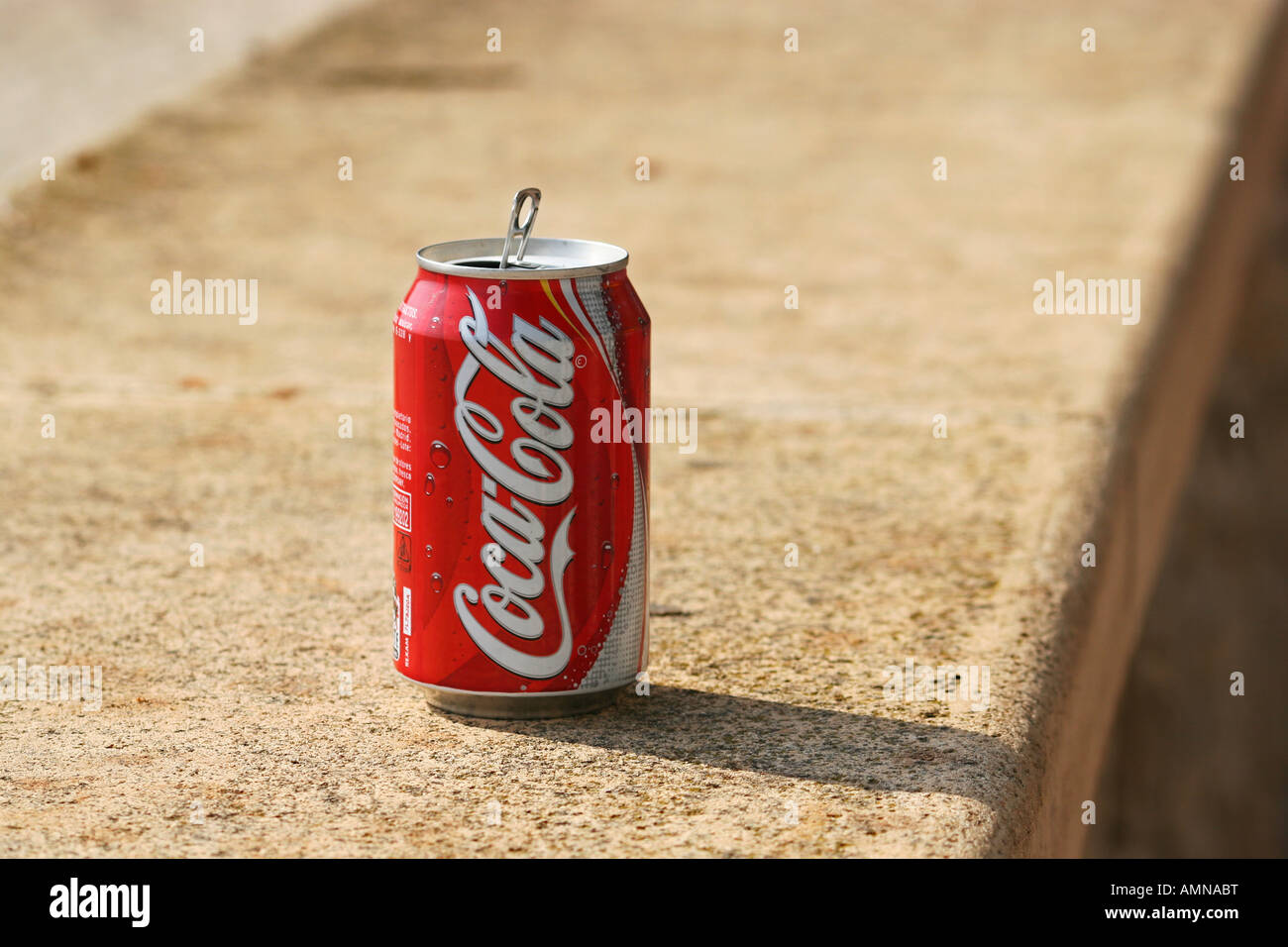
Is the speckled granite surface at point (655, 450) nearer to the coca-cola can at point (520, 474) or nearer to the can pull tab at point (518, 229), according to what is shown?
the coca-cola can at point (520, 474)

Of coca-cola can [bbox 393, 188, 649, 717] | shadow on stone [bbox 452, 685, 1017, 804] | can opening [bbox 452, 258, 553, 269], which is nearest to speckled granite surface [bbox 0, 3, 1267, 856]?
shadow on stone [bbox 452, 685, 1017, 804]

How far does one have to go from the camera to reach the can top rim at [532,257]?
2.22m

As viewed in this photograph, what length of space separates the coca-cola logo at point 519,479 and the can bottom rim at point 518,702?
7 cm

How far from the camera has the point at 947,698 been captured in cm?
245

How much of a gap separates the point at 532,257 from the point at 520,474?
1.05 ft

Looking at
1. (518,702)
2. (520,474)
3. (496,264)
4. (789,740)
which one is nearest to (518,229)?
(496,264)

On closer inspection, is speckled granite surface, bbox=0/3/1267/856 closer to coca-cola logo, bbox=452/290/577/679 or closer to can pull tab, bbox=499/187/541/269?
coca-cola logo, bbox=452/290/577/679

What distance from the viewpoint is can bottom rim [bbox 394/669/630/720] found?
2303 mm

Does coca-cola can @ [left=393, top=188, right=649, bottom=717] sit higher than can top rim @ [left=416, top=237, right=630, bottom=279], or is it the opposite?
can top rim @ [left=416, top=237, right=630, bottom=279]

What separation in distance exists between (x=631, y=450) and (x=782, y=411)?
1652 millimetres

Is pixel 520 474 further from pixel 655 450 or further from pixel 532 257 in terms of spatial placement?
pixel 655 450

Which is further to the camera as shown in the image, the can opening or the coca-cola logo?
the can opening
